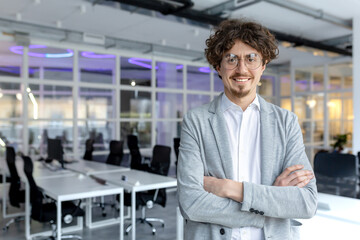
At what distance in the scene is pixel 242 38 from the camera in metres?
1.33

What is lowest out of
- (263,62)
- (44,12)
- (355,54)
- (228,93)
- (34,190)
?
(34,190)

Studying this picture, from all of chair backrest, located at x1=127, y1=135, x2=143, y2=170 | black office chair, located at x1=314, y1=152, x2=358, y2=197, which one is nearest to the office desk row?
chair backrest, located at x1=127, y1=135, x2=143, y2=170

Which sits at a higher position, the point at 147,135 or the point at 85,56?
the point at 85,56

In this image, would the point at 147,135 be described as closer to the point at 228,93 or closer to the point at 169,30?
the point at 169,30

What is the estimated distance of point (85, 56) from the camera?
8.23 metres

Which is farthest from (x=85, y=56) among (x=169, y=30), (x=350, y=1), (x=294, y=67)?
(x=294, y=67)

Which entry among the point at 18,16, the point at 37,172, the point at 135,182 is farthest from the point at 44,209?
the point at 18,16

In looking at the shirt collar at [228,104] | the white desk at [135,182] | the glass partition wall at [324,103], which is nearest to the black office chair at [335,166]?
the white desk at [135,182]

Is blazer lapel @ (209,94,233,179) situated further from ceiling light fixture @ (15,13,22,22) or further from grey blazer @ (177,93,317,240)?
ceiling light fixture @ (15,13,22,22)

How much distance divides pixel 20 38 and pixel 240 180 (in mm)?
6807

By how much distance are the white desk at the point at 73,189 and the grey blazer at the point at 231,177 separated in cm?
275

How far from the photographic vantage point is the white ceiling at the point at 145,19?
5957mm

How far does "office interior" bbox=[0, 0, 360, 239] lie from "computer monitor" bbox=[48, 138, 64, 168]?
1913 mm

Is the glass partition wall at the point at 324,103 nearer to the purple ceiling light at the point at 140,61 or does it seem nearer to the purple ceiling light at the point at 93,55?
the purple ceiling light at the point at 140,61
